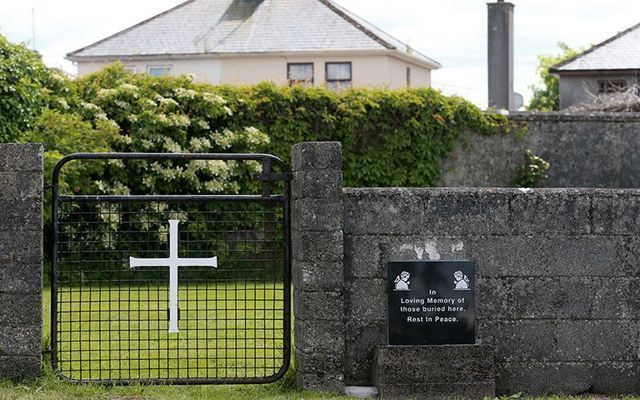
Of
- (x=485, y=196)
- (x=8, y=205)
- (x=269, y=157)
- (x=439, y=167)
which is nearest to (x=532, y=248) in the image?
(x=485, y=196)

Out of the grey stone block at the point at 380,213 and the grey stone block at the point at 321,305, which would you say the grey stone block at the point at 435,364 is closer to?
the grey stone block at the point at 321,305

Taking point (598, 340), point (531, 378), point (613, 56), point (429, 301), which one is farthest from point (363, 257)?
point (613, 56)

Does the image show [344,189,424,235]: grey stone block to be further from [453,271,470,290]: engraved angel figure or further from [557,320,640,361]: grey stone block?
[557,320,640,361]: grey stone block

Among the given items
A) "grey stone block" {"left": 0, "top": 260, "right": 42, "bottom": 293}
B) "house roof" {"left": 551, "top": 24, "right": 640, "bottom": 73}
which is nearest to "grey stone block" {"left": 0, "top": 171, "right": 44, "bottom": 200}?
"grey stone block" {"left": 0, "top": 260, "right": 42, "bottom": 293}

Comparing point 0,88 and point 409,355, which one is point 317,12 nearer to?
point 0,88

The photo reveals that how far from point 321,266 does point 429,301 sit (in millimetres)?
811

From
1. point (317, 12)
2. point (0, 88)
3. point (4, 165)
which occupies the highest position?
point (317, 12)

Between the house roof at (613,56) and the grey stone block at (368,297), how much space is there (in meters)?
28.5

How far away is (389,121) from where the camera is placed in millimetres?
18516

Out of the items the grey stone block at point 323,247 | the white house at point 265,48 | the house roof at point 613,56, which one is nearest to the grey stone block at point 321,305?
the grey stone block at point 323,247

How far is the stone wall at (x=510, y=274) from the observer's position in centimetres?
750

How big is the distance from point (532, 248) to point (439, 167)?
1140cm

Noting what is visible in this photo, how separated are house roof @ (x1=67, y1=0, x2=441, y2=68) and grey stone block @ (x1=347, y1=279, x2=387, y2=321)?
29.9 meters

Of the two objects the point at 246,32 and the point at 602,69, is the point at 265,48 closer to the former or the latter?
the point at 246,32
